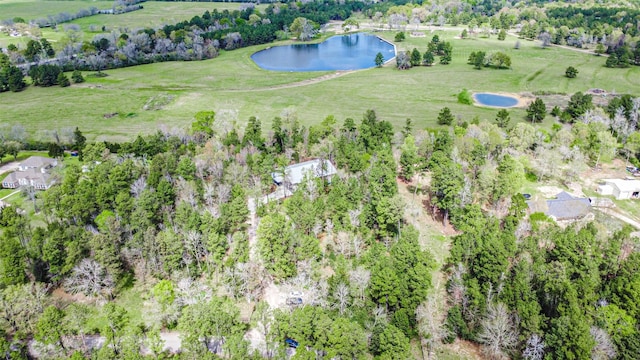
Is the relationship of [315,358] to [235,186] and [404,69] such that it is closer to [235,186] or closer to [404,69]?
[235,186]

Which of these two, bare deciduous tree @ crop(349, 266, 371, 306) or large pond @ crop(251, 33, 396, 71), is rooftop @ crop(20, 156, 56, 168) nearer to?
bare deciduous tree @ crop(349, 266, 371, 306)

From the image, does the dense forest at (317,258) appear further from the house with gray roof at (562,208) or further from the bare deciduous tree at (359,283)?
the house with gray roof at (562,208)

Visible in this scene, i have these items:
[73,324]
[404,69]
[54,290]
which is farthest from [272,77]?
[73,324]

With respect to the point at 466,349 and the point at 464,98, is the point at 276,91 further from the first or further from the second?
the point at 466,349

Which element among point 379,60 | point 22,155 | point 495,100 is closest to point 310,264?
point 22,155

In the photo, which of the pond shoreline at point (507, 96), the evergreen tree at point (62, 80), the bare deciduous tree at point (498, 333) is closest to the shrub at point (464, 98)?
the pond shoreline at point (507, 96)
